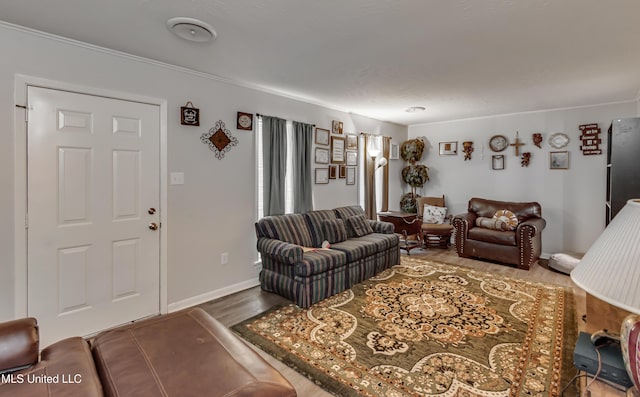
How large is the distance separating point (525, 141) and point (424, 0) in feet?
14.5

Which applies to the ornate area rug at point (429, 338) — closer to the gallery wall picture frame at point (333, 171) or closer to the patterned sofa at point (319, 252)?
the patterned sofa at point (319, 252)

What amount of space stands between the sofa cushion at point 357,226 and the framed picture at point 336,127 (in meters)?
1.34

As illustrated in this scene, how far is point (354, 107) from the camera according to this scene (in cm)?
489

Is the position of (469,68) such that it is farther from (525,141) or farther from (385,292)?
(525,141)

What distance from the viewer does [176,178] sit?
3.16m

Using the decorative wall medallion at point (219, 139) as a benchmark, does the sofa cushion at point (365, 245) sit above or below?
below

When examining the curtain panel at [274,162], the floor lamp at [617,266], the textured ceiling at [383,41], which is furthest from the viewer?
the curtain panel at [274,162]

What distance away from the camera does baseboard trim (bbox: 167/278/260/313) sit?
3221 mm

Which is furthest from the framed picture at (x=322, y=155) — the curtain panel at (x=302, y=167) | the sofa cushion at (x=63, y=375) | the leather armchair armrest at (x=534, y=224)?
the sofa cushion at (x=63, y=375)

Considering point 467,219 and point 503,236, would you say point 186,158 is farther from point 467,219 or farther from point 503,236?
point 503,236

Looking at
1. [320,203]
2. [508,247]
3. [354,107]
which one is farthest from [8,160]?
[508,247]

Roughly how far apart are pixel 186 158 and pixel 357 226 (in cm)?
239

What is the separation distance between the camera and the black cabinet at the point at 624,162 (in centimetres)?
360

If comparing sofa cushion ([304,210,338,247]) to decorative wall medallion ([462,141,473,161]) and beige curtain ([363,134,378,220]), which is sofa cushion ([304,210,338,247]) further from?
decorative wall medallion ([462,141,473,161])
